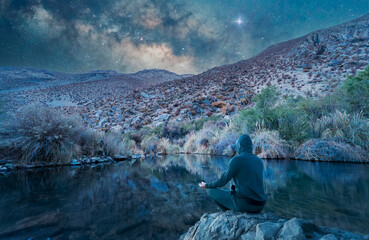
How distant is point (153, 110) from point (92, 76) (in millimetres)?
48031

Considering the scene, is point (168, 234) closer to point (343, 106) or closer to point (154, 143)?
point (343, 106)

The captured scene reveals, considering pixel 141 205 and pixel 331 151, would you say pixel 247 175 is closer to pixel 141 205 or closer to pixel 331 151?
pixel 141 205

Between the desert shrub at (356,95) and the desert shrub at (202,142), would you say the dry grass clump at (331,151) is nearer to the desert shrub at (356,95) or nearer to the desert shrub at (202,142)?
the desert shrub at (356,95)

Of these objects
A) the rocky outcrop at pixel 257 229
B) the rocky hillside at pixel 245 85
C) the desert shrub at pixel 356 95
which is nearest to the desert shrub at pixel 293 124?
the desert shrub at pixel 356 95

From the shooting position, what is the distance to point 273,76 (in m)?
28.9

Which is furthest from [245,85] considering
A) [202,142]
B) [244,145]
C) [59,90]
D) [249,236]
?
[59,90]

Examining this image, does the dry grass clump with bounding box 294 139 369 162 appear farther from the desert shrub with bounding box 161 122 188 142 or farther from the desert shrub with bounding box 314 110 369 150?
the desert shrub with bounding box 161 122 188 142

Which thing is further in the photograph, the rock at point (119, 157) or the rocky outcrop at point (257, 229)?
the rock at point (119, 157)

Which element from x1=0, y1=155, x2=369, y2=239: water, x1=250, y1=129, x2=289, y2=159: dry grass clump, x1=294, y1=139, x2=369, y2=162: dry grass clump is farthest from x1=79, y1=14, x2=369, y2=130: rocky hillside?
x1=0, y1=155, x2=369, y2=239: water

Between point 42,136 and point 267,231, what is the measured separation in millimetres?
9988

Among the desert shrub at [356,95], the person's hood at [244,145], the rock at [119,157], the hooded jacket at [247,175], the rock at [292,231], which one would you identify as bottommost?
the rock at [119,157]

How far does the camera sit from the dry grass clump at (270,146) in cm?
959

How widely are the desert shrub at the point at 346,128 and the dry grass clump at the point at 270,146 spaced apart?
1.85 meters

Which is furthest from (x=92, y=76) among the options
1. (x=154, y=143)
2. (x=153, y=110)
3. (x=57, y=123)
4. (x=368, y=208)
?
(x=368, y=208)
